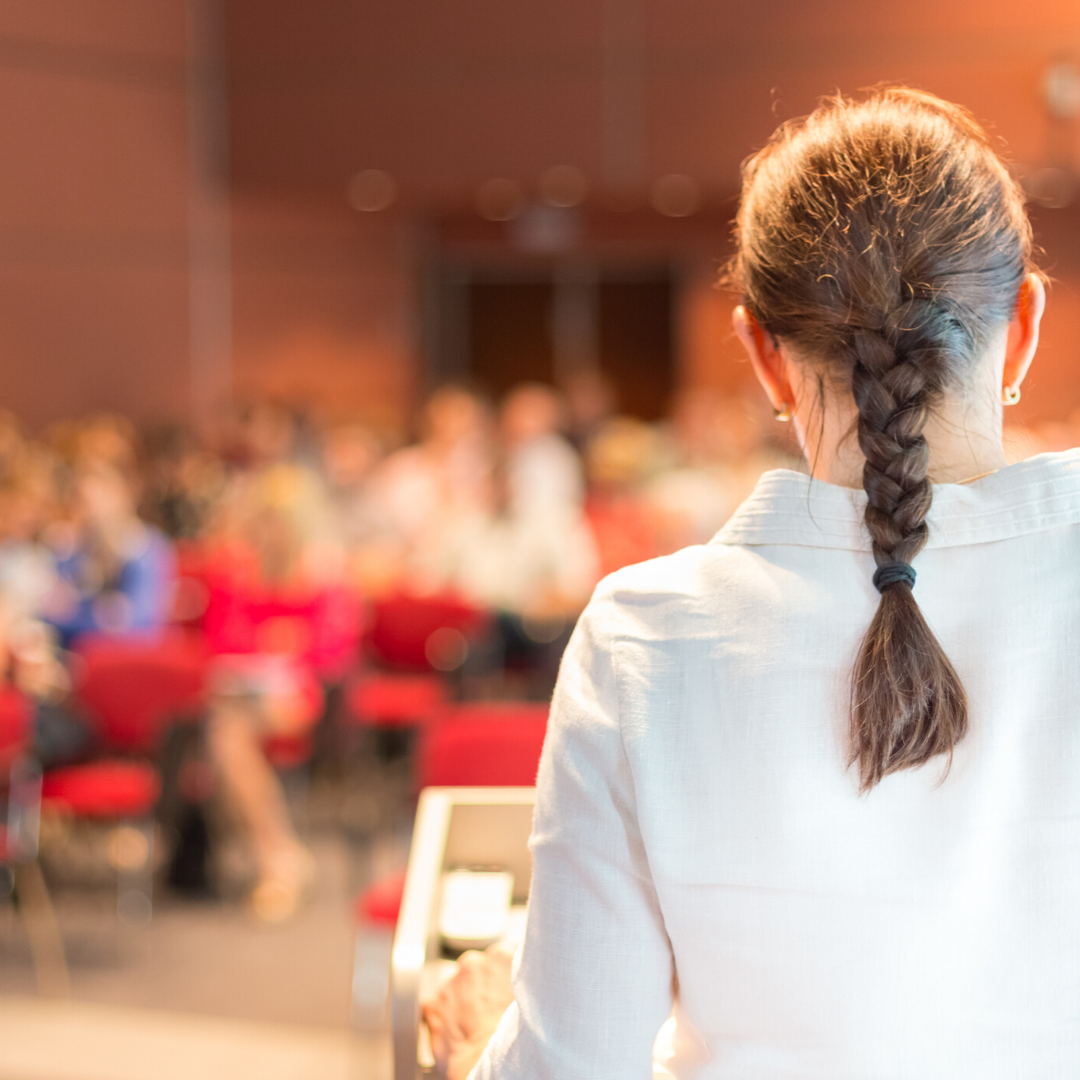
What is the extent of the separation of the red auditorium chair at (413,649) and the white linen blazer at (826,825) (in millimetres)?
4088

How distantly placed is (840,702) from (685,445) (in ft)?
25.2

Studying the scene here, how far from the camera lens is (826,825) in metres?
0.92

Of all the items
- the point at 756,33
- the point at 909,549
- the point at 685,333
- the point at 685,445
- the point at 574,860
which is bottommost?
the point at 574,860

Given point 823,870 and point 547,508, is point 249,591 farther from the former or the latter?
point 823,870

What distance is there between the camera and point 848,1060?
928mm

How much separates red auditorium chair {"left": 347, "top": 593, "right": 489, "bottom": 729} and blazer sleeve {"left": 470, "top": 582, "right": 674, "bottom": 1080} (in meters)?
4.06

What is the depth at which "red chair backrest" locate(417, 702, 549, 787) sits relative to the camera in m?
2.59

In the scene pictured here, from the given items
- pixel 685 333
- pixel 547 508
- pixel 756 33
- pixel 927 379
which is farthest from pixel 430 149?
pixel 927 379

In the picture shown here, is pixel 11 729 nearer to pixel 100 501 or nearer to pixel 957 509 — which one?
pixel 100 501

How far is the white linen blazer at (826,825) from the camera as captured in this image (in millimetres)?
913

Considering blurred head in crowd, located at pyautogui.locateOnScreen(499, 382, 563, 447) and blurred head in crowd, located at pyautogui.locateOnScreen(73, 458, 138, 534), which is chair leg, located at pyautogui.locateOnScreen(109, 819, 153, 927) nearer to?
blurred head in crowd, located at pyautogui.locateOnScreen(73, 458, 138, 534)

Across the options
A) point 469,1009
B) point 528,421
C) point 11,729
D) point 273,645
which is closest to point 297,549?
point 273,645

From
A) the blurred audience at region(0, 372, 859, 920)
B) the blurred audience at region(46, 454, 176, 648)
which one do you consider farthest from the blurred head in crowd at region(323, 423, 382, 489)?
the blurred audience at region(46, 454, 176, 648)

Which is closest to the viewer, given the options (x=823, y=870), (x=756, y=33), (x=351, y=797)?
(x=823, y=870)
